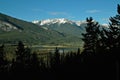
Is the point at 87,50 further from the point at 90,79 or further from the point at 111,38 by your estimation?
the point at 90,79

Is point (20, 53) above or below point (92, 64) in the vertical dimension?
above

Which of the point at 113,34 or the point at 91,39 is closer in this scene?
the point at 113,34

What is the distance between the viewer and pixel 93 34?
47.0 m

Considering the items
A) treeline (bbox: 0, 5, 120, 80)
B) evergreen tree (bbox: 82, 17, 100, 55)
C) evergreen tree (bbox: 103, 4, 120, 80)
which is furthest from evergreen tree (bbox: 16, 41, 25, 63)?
evergreen tree (bbox: 103, 4, 120, 80)

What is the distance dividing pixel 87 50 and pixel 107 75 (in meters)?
22.6

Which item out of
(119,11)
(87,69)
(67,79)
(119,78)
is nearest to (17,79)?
(67,79)

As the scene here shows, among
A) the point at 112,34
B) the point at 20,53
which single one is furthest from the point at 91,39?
the point at 20,53

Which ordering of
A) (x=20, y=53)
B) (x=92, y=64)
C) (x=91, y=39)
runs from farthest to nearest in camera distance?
(x=20, y=53) → (x=91, y=39) → (x=92, y=64)

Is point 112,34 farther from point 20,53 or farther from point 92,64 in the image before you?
point 20,53

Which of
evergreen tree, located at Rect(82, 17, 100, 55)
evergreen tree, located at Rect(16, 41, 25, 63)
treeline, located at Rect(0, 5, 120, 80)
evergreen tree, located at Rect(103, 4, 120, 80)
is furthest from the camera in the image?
evergreen tree, located at Rect(16, 41, 25, 63)

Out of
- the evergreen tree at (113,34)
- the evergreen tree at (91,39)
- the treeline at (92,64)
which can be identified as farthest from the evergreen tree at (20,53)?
the evergreen tree at (113,34)

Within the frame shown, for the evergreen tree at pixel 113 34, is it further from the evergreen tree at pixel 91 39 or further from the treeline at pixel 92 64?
the evergreen tree at pixel 91 39

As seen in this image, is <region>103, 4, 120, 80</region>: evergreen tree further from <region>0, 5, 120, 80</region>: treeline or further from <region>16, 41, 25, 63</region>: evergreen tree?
<region>16, 41, 25, 63</region>: evergreen tree

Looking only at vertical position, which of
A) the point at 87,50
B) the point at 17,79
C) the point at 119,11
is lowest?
the point at 17,79
